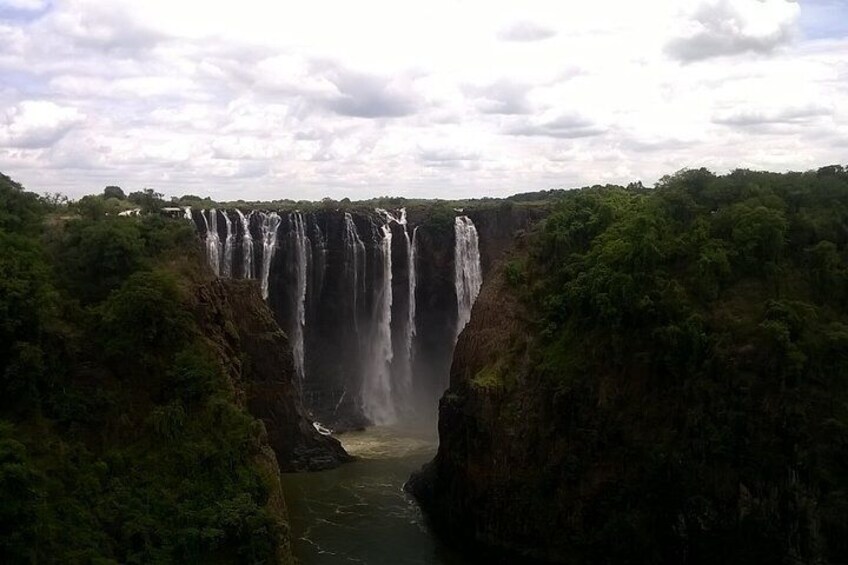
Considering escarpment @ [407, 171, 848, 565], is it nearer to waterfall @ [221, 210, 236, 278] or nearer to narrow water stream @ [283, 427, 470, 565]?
narrow water stream @ [283, 427, 470, 565]

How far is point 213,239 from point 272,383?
32.2ft

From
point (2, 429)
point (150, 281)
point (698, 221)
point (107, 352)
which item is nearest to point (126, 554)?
point (2, 429)

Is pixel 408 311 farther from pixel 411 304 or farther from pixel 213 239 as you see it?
pixel 213 239

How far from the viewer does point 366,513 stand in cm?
3259

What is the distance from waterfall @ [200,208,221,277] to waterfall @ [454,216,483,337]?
12.8 meters

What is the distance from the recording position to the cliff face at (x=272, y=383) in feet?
112

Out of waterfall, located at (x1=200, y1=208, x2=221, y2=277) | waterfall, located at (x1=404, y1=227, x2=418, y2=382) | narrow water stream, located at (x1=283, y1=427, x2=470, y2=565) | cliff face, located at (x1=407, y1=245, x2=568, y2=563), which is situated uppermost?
waterfall, located at (x1=200, y1=208, x2=221, y2=277)

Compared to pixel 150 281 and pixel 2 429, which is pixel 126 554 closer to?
pixel 2 429

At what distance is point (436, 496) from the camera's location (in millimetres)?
32500

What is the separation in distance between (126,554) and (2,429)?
4650 millimetres

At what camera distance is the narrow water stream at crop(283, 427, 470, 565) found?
95.7 feet

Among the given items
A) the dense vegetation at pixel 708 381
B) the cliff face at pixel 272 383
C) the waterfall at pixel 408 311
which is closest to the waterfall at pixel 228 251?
the cliff face at pixel 272 383

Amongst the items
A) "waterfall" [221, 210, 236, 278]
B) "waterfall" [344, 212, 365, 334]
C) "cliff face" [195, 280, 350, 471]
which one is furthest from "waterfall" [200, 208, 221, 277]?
"cliff face" [195, 280, 350, 471]

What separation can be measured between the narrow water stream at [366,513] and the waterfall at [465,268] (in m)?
8.29
